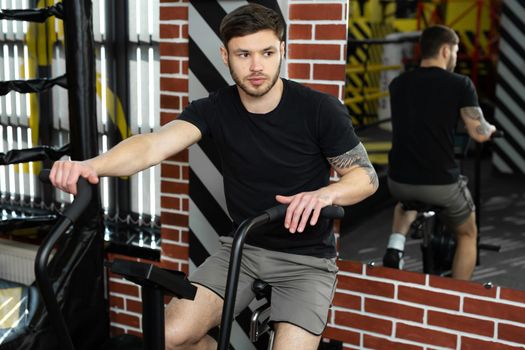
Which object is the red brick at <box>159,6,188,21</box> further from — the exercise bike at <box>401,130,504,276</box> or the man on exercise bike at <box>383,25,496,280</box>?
the exercise bike at <box>401,130,504,276</box>

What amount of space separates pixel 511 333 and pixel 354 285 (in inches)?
26.5

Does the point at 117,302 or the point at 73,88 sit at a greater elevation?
the point at 73,88

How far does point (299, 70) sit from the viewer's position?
2.84 meters

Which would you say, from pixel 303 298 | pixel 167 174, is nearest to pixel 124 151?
pixel 303 298

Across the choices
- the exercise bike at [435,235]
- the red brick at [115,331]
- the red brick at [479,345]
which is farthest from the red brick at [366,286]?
the red brick at [115,331]

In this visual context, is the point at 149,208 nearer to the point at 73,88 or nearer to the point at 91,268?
the point at 91,268

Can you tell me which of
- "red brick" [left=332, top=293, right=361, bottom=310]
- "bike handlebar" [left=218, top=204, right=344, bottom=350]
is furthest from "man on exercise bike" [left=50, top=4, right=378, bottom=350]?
"red brick" [left=332, top=293, right=361, bottom=310]

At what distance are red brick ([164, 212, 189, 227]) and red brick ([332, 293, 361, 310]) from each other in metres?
0.80

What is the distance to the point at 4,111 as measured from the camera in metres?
3.80

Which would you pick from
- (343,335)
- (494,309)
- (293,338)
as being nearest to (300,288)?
(293,338)

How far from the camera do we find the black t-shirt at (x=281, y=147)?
233 cm

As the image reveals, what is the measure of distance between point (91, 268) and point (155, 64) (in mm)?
1029

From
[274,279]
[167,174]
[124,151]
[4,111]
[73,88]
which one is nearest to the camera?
[124,151]

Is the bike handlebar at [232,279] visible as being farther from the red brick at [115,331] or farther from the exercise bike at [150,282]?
the red brick at [115,331]
